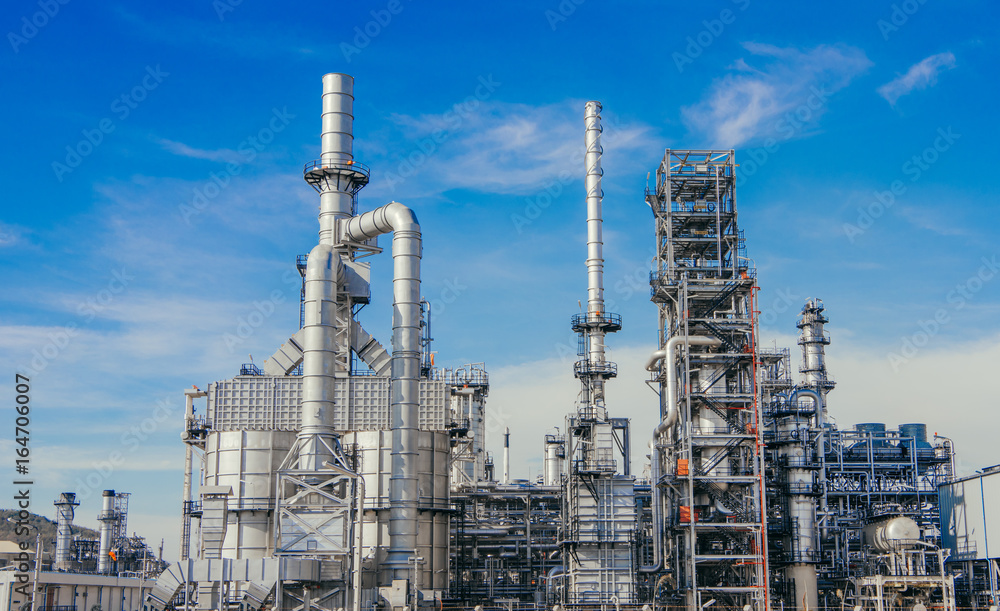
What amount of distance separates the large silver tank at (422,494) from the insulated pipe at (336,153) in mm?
13483

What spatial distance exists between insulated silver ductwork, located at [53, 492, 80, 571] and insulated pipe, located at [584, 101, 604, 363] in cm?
5357

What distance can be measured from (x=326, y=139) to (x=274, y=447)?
65.7ft

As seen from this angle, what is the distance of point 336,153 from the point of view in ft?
208

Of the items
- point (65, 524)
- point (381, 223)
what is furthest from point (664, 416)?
point (65, 524)

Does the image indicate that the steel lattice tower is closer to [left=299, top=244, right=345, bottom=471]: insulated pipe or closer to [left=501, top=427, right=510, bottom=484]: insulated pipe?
[left=299, top=244, right=345, bottom=471]: insulated pipe

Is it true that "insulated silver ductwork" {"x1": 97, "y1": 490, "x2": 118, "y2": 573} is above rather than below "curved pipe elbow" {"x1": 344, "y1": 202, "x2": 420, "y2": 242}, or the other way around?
below

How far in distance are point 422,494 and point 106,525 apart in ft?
147

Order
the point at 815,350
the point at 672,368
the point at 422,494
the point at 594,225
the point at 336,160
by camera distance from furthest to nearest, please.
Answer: the point at 815,350
the point at 594,225
the point at 336,160
the point at 672,368
the point at 422,494

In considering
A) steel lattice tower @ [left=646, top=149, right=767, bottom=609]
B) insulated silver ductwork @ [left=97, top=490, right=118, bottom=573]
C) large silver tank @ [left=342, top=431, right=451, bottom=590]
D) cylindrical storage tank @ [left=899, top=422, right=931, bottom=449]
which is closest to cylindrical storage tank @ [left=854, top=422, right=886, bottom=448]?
cylindrical storage tank @ [left=899, top=422, right=931, bottom=449]

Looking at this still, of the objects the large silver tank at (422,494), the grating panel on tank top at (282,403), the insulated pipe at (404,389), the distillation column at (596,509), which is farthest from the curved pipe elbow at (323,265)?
the distillation column at (596,509)

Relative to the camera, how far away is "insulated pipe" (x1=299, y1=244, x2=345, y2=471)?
5275 centimetres

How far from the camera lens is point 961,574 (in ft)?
205

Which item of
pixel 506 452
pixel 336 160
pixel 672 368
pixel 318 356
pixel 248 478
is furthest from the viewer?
pixel 506 452

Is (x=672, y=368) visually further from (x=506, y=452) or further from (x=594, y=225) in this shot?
(x=506, y=452)
